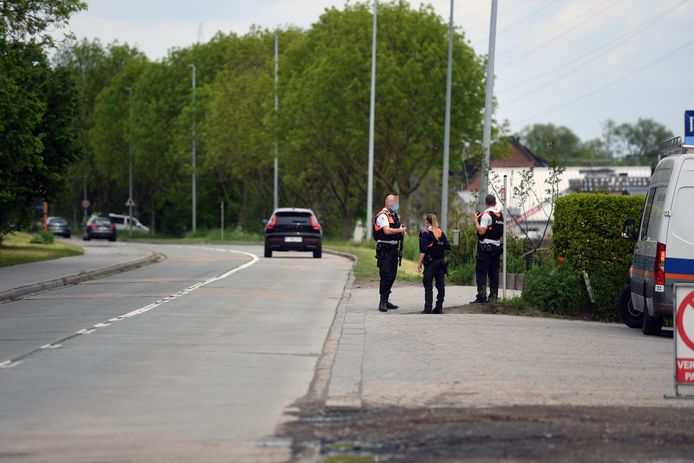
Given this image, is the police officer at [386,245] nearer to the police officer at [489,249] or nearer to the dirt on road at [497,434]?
the police officer at [489,249]

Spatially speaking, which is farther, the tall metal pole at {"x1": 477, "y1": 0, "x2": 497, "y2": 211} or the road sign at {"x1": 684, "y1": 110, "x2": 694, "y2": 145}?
the tall metal pole at {"x1": 477, "y1": 0, "x2": 497, "y2": 211}

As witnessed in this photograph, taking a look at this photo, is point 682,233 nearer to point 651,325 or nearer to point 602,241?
point 651,325

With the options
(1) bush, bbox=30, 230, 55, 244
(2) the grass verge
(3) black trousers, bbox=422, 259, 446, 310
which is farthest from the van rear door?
(1) bush, bbox=30, 230, 55, 244

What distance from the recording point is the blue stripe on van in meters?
16.5

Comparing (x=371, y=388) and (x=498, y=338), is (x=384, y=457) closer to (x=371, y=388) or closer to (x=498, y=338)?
(x=371, y=388)

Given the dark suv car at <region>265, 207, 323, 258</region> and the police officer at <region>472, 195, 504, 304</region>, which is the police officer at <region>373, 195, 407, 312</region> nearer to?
the police officer at <region>472, 195, 504, 304</region>

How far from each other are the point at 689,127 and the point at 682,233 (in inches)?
65.2

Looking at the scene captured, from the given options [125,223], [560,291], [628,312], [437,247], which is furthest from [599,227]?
[125,223]

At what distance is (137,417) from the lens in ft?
31.7

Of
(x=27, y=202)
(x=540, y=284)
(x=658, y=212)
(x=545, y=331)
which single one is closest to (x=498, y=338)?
(x=545, y=331)

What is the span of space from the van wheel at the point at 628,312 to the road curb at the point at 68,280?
35.3ft

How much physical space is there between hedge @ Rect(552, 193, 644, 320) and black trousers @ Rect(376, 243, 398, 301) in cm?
262

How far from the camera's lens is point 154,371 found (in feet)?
40.9

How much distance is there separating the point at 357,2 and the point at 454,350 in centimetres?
5339
